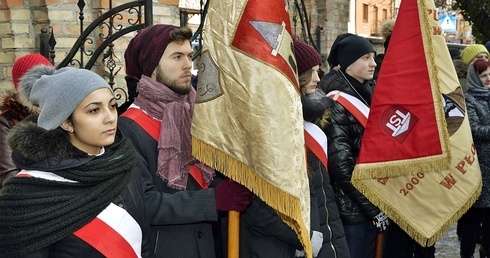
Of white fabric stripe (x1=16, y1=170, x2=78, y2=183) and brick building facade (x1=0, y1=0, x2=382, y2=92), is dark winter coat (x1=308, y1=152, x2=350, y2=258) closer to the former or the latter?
white fabric stripe (x1=16, y1=170, x2=78, y2=183)

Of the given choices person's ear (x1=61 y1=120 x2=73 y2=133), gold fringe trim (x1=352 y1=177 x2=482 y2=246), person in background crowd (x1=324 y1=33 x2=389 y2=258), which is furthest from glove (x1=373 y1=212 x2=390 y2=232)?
person's ear (x1=61 y1=120 x2=73 y2=133)

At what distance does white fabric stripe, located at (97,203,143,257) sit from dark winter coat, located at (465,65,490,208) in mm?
3608

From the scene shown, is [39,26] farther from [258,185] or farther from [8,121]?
[258,185]

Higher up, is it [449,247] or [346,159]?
[346,159]

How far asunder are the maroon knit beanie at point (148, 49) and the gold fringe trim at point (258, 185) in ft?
1.68

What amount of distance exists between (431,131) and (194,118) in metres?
1.68

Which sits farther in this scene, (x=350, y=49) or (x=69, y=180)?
(x=350, y=49)

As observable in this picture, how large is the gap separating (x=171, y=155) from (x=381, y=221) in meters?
1.92

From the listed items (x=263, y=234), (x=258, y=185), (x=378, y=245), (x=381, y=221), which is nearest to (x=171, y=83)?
(x=258, y=185)

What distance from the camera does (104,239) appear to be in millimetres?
2531

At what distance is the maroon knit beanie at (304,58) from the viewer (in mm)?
3807

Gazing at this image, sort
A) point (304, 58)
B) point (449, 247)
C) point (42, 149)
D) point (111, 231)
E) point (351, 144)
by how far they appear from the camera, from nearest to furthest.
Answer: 1. point (42, 149)
2. point (111, 231)
3. point (304, 58)
4. point (351, 144)
5. point (449, 247)

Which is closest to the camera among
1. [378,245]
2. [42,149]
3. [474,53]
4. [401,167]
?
[42,149]

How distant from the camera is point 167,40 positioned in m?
3.26
